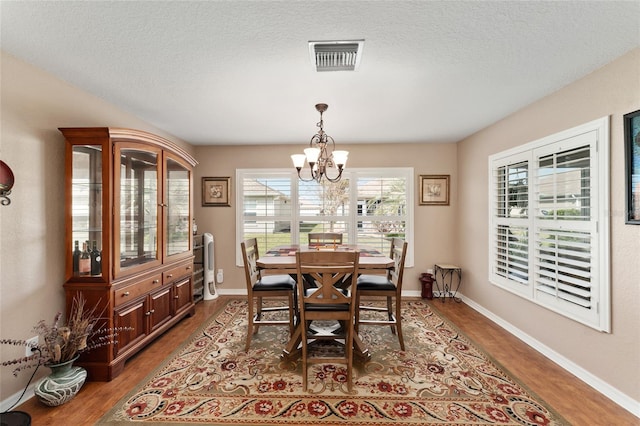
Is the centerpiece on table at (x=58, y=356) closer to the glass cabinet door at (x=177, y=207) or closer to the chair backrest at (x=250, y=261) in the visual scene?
the glass cabinet door at (x=177, y=207)

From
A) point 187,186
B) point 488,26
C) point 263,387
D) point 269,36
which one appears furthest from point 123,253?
point 488,26

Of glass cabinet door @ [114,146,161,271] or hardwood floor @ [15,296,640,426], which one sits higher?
glass cabinet door @ [114,146,161,271]

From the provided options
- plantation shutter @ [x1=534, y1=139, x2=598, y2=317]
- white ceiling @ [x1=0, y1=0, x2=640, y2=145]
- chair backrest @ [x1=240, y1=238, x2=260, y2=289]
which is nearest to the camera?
white ceiling @ [x1=0, y1=0, x2=640, y2=145]

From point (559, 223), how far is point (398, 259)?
1.44 metres

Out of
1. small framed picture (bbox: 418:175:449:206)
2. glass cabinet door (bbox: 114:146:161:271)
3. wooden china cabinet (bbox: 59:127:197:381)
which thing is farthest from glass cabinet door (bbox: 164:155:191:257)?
small framed picture (bbox: 418:175:449:206)

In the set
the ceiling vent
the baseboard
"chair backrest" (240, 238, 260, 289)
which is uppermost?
the ceiling vent

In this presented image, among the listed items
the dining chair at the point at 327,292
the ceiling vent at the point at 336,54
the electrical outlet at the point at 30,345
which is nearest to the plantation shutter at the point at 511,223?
the dining chair at the point at 327,292

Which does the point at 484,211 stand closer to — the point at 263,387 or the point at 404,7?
the point at 404,7

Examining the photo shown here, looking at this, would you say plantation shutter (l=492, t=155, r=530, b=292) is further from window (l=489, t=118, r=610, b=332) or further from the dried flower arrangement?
the dried flower arrangement

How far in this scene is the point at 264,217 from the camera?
439cm

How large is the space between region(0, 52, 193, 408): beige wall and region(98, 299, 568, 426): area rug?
0.93 meters

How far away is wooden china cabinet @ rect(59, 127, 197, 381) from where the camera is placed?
86.0 inches

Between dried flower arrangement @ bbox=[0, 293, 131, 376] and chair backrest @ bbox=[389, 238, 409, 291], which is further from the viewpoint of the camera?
chair backrest @ bbox=[389, 238, 409, 291]

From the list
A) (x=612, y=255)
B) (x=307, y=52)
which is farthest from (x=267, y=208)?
(x=612, y=255)
